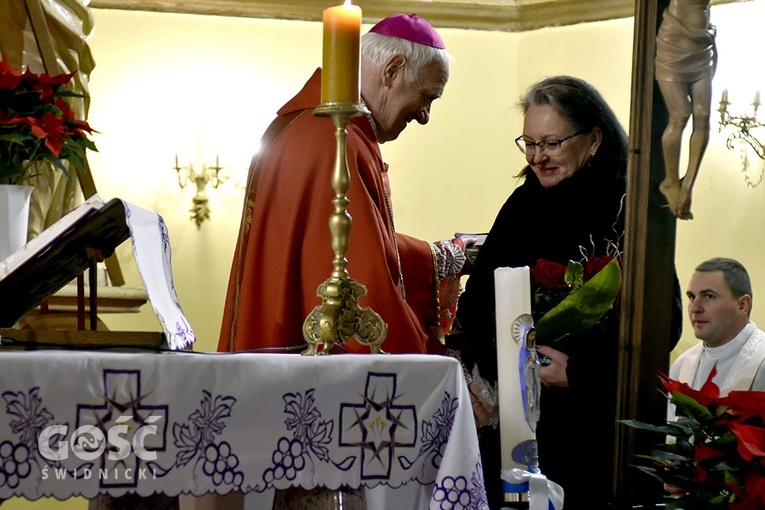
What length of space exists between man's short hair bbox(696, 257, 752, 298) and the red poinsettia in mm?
1478

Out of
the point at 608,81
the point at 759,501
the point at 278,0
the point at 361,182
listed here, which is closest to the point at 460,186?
the point at 608,81

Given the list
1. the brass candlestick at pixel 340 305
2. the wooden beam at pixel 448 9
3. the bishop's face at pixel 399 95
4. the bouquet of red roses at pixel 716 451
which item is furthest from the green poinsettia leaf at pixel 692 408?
the wooden beam at pixel 448 9

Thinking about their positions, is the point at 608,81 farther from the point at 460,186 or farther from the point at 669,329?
the point at 669,329

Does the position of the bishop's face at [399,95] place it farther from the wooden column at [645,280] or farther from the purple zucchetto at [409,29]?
the wooden column at [645,280]

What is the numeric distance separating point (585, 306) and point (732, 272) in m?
0.36

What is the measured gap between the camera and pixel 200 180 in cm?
659

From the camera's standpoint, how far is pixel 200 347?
6539 mm

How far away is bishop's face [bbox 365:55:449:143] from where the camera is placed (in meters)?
3.16

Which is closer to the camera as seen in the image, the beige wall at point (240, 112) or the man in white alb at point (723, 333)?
the man in white alb at point (723, 333)

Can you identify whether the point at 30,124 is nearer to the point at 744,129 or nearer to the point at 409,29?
the point at 409,29

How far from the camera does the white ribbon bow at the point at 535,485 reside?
1783mm

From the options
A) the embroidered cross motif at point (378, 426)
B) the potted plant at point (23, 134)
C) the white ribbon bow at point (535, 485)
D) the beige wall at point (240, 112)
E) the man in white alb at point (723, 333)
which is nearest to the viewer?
the embroidered cross motif at point (378, 426)

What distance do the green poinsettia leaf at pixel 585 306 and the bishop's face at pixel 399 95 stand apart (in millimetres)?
764

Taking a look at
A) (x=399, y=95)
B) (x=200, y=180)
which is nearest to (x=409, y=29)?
(x=399, y=95)
